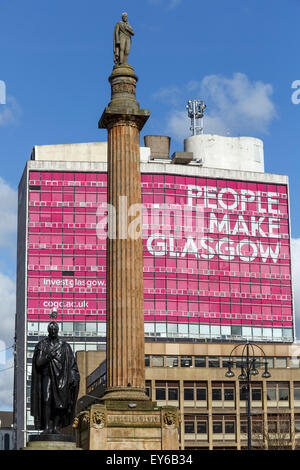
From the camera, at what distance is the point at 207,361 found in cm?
9175

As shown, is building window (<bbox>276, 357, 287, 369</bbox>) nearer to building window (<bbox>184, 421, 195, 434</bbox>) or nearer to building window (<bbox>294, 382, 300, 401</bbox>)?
building window (<bbox>294, 382, 300, 401</bbox>)

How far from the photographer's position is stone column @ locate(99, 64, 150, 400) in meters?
36.6

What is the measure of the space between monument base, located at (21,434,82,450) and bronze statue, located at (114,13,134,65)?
20663 millimetres

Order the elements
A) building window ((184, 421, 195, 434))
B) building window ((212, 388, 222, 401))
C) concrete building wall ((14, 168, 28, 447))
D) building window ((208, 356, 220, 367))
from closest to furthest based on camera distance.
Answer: building window ((184, 421, 195, 434)) < building window ((212, 388, 222, 401)) < building window ((208, 356, 220, 367)) < concrete building wall ((14, 168, 28, 447))

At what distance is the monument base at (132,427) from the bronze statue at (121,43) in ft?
50.4

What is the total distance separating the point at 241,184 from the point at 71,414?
116 m

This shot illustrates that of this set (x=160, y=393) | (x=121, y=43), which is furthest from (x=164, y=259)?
(x=121, y=43)

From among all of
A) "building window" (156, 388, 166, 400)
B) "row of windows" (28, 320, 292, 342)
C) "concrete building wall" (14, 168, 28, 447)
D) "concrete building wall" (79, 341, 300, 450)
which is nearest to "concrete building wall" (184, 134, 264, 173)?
"row of windows" (28, 320, 292, 342)

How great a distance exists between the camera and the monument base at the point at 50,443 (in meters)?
23.8

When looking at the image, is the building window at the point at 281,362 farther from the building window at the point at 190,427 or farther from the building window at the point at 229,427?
the building window at the point at 190,427

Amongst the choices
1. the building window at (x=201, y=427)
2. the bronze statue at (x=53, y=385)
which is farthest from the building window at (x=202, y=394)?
the bronze statue at (x=53, y=385)

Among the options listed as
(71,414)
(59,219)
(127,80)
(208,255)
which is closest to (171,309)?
(208,255)
